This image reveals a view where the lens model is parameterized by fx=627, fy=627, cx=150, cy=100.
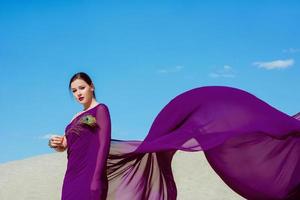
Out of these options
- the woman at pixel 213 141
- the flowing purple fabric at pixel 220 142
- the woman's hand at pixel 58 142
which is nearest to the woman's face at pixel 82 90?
the woman at pixel 213 141

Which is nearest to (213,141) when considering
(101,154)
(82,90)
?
(101,154)

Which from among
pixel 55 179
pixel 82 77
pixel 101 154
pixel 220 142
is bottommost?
pixel 101 154

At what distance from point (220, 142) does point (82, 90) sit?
4.19ft

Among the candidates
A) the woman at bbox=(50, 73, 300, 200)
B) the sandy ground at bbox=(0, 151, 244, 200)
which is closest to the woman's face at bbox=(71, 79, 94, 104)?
the woman at bbox=(50, 73, 300, 200)

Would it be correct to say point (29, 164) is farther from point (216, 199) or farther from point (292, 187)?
point (292, 187)

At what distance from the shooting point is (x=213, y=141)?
5.45 m

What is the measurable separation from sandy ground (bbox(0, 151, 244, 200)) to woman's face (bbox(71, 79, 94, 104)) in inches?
453

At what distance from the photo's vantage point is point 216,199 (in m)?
16.6

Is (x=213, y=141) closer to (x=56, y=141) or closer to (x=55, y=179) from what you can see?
(x=56, y=141)

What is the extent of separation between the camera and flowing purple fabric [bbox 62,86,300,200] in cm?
541

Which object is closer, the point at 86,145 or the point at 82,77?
the point at 86,145

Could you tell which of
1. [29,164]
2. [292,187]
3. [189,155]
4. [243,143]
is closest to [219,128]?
[243,143]

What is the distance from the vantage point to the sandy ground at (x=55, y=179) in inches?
692

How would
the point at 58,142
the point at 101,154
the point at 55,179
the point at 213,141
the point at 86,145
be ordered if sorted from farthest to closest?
the point at 55,179, the point at 58,142, the point at 213,141, the point at 86,145, the point at 101,154
